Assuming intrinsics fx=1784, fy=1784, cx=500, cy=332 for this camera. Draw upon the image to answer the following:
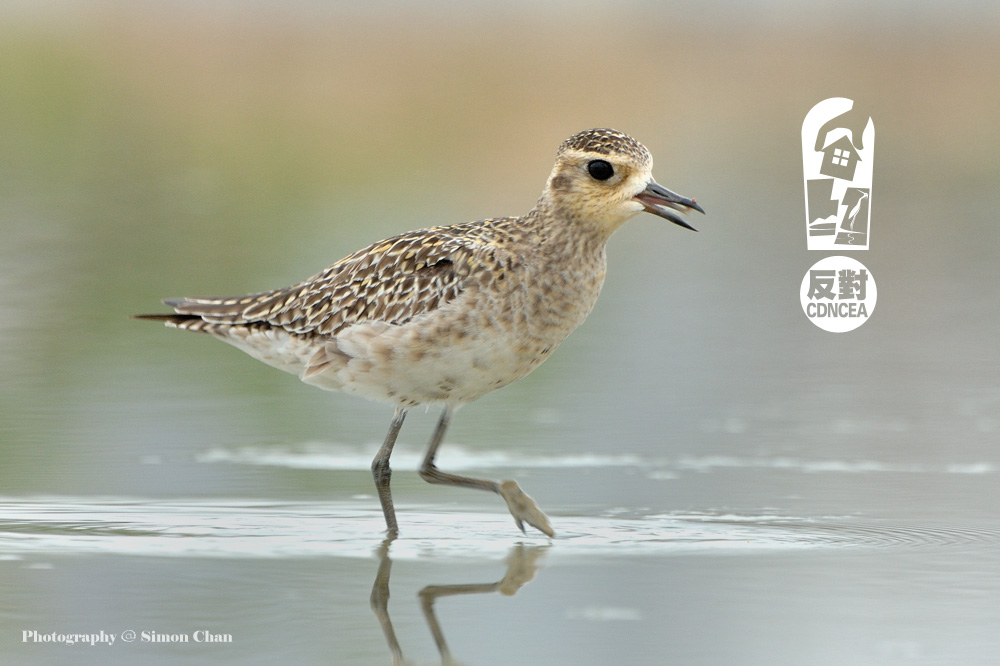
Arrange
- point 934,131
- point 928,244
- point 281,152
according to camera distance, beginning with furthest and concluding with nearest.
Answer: point 934,131, point 281,152, point 928,244

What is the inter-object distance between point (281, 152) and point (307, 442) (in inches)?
519

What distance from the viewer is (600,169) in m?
8.43

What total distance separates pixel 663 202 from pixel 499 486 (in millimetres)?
1525

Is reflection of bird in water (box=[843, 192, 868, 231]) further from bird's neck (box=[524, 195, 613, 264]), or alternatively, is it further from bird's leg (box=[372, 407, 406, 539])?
bird's leg (box=[372, 407, 406, 539])

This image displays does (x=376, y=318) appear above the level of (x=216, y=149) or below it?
below

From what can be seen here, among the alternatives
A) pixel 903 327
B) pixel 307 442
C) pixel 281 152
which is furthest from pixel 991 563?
pixel 281 152

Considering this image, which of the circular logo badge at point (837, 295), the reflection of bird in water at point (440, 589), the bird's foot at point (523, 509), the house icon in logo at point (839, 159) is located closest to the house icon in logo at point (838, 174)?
the house icon in logo at point (839, 159)

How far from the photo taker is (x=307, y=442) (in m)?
10.3

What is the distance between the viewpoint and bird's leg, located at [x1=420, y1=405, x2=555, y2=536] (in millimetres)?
8055

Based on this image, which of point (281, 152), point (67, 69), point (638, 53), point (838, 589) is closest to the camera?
point (838, 589)

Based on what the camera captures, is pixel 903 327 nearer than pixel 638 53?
Yes

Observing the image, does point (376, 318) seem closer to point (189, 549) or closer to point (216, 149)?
point (189, 549)

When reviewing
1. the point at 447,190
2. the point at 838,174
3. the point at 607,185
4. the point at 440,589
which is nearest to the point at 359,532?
the point at 440,589

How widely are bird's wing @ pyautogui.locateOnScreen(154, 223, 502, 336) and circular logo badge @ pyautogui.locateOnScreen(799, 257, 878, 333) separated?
6105mm
